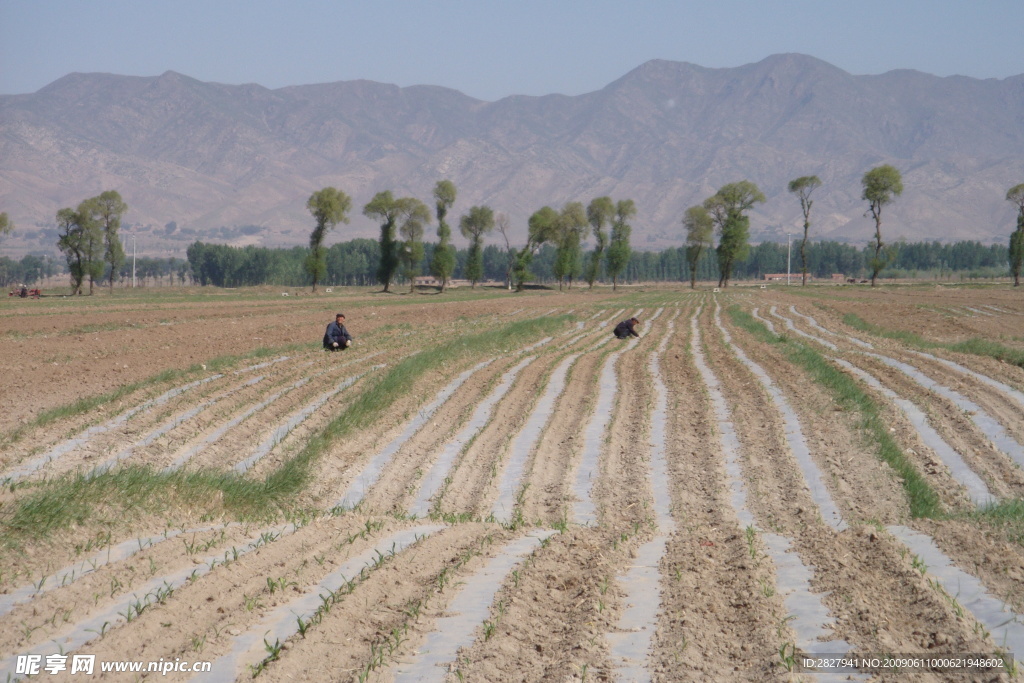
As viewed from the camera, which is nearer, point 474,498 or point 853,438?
point 474,498

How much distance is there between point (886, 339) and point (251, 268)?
492 ft

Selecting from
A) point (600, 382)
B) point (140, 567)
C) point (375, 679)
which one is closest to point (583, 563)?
point (375, 679)

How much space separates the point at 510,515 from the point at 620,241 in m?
116

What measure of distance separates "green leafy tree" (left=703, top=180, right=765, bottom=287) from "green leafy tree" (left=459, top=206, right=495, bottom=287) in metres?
28.2

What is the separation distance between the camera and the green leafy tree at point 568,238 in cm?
11962

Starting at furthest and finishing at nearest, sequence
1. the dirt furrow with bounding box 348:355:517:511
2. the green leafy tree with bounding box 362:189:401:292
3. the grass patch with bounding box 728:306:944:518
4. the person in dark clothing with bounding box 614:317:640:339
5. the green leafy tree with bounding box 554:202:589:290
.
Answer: the green leafy tree with bounding box 554:202:589:290 → the green leafy tree with bounding box 362:189:401:292 → the person in dark clothing with bounding box 614:317:640:339 → the dirt furrow with bounding box 348:355:517:511 → the grass patch with bounding box 728:306:944:518

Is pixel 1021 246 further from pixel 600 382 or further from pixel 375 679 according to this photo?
pixel 375 679

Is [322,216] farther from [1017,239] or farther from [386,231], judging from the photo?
[1017,239]

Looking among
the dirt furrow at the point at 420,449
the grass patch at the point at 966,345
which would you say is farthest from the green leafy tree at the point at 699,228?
the dirt furrow at the point at 420,449

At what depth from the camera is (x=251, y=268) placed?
169m

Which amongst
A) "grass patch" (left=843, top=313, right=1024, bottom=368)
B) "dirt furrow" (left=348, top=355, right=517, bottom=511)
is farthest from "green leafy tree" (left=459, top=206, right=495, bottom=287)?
"dirt furrow" (left=348, top=355, right=517, bottom=511)

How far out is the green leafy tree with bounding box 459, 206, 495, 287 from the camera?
11879 cm

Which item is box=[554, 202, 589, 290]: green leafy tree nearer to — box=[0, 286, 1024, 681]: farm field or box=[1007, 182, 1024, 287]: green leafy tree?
box=[1007, 182, 1024, 287]: green leafy tree

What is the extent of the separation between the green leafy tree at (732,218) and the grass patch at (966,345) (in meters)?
79.0
